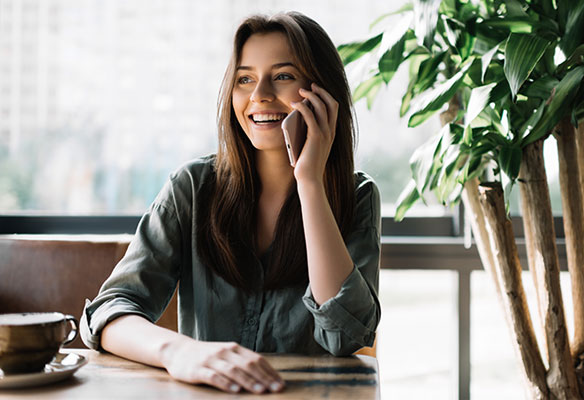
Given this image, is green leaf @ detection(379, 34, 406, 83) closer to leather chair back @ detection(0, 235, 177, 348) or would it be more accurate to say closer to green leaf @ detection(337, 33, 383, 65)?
green leaf @ detection(337, 33, 383, 65)

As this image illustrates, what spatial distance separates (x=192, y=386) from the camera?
78 centimetres

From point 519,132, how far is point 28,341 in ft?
3.72

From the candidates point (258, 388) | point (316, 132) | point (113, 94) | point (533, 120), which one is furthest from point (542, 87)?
point (113, 94)

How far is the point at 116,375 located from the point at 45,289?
3.36 feet

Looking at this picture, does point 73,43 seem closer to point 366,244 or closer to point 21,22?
point 21,22

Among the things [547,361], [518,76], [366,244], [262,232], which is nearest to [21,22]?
[262,232]

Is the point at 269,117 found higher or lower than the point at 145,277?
higher

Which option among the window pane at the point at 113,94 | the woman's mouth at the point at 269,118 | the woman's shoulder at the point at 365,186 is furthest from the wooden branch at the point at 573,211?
the window pane at the point at 113,94

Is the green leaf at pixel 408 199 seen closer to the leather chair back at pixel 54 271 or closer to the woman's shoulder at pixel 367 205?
the woman's shoulder at pixel 367 205

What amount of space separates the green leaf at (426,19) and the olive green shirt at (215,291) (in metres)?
0.36

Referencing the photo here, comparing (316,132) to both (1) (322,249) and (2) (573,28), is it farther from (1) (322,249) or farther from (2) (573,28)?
(2) (573,28)

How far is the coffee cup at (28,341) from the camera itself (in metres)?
0.76

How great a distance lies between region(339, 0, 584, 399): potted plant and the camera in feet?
4.20

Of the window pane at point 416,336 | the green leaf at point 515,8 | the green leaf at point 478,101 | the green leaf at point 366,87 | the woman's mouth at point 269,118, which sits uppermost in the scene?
the green leaf at point 515,8
